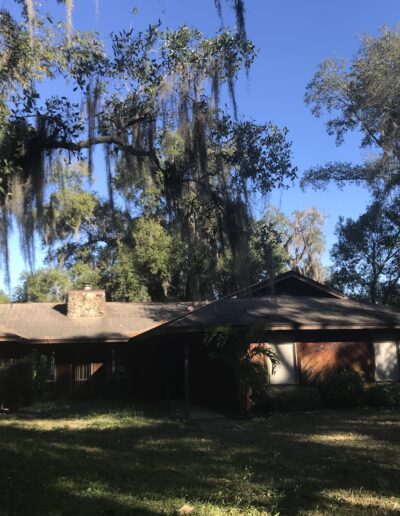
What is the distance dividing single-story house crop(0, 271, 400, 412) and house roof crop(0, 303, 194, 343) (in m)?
0.04

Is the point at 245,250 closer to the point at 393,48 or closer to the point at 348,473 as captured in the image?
the point at 348,473

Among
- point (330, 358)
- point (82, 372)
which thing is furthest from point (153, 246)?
point (330, 358)

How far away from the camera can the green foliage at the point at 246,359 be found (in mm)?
12734

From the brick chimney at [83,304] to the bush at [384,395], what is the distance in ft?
36.7

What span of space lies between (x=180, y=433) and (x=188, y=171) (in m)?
5.16

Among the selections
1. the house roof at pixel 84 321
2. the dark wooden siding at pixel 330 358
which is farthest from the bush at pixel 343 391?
the house roof at pixel 84 321

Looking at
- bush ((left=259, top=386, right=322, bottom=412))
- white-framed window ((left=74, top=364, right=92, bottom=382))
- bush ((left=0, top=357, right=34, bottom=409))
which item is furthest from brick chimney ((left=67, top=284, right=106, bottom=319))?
bush ((left=259, top=386, right=322, bottom=412))

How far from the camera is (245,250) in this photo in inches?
325

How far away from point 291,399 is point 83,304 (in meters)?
10.5

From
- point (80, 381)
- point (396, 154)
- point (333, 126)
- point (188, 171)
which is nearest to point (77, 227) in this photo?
point (80, 381)

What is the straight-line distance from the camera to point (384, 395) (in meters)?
13.8

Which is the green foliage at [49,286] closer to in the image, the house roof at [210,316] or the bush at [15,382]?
the house roof at [210,316]

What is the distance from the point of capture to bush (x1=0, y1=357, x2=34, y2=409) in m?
15.1

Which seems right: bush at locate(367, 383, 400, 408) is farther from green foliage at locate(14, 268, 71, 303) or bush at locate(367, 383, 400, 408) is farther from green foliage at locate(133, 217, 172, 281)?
green foliage at locate(14, 268, 71, 303)
